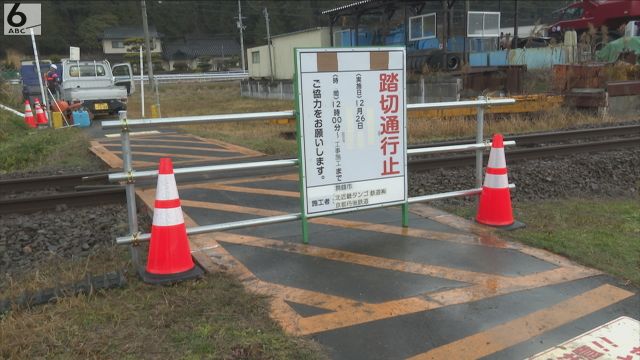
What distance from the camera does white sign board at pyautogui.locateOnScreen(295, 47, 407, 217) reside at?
427 centimetres

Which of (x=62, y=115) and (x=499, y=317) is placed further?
(x=62, y=115)

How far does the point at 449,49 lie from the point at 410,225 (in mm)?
19578

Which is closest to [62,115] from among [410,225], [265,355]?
[410,225]

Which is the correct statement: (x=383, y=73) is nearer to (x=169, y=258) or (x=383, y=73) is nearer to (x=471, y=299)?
(x=471, y=299)

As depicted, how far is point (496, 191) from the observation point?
5.07m

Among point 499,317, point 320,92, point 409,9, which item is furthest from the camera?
point 409,9

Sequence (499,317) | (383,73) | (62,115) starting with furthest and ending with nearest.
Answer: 1. (62,115)
2. (383,73)
3. (499,317)

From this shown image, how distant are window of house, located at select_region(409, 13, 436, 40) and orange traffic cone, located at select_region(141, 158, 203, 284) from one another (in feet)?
68.9

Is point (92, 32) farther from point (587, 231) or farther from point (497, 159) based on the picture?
point (587, 231)

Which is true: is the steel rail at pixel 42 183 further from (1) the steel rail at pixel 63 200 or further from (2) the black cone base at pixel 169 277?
(2) the black cone base at pixel 169 277

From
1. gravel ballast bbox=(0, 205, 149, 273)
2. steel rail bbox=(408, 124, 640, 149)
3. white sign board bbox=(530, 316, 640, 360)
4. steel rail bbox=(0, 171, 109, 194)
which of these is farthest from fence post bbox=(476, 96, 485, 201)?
steel rail bbox=(0, 171, 109, 194)

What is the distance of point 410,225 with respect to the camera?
16.9 ft

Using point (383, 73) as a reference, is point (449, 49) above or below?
above

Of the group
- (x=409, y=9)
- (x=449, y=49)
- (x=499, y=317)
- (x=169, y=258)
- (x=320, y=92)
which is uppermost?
(x=409, y=9)
